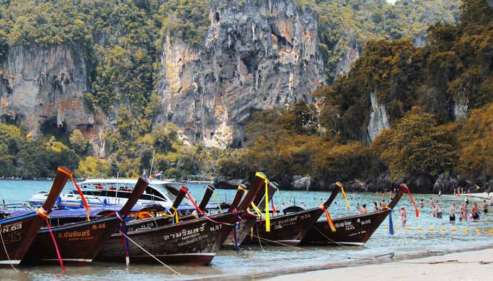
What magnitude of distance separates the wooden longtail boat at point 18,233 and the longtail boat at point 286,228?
12286 millimetres

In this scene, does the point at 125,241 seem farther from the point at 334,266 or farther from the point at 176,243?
the point at 334,266

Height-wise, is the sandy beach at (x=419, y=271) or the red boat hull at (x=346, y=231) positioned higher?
the red boat hull at (x=346, y=231)

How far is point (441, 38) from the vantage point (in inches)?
4956

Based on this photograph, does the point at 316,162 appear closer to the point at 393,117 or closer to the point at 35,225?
the point at 393,117

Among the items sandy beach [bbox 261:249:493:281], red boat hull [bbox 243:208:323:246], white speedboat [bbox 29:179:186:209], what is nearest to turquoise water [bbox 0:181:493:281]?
red boat hull [bbox 243:208:323:246]

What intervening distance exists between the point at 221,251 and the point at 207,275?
278 inches

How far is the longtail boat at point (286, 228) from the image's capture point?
37.9 m

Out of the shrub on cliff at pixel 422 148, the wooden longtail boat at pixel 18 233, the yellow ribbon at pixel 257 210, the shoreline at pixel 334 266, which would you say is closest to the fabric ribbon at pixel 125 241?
the wooden longtail boat at pixel 18 233

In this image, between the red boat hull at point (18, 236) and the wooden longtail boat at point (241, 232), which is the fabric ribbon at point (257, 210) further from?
the red boat hull at point (18, 236)

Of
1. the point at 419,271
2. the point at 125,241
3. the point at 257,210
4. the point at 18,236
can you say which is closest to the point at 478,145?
the point at 257,210

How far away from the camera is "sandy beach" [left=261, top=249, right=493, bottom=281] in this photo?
24.8 metres

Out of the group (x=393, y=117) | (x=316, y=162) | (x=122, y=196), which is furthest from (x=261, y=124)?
(x=122, y=196)

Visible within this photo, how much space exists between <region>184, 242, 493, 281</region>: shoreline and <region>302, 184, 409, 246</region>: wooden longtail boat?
11.7 ft

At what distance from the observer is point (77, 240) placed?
2897 centimetres
